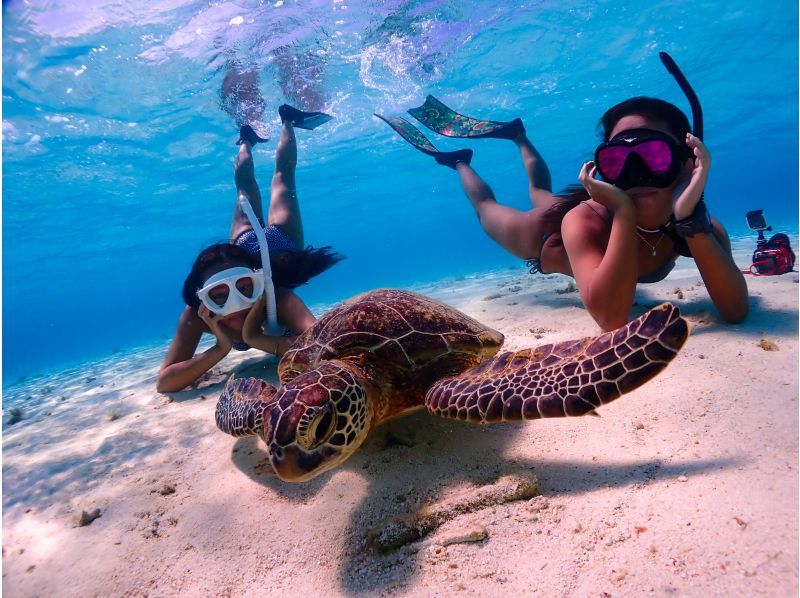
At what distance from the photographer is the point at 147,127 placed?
16.1 m

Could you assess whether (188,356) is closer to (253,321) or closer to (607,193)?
(253,321)

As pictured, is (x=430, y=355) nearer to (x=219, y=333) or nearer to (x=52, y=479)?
(x=219, y=333)

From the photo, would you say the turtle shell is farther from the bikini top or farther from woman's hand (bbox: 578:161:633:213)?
the bikini top

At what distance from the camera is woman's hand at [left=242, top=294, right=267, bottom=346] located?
4293mm

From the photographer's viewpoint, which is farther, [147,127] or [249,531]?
[147,127]

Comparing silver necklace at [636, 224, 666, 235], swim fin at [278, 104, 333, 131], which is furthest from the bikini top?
swim fin at [278, 104, 333, 131]

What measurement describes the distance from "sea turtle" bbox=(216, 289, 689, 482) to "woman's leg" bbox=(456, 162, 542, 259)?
272 centimetres

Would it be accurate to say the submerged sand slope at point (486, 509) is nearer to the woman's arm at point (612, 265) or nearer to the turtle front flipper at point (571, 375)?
the turtle front flipper at point (571, 375)

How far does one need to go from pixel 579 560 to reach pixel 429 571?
57 cm

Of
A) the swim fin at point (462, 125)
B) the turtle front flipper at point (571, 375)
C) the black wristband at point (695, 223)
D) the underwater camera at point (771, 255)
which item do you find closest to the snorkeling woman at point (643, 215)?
the black wristband at point (695, 223)

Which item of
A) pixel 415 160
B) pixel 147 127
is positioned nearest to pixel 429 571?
pixel 147 127

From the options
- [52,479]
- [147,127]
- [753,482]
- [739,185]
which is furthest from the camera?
[739,185]

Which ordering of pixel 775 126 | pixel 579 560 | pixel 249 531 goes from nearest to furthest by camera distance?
pixel 579 560
pixel 249 531
pixel 775 126

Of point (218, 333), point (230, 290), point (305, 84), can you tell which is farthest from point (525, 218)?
point (305, 84)
